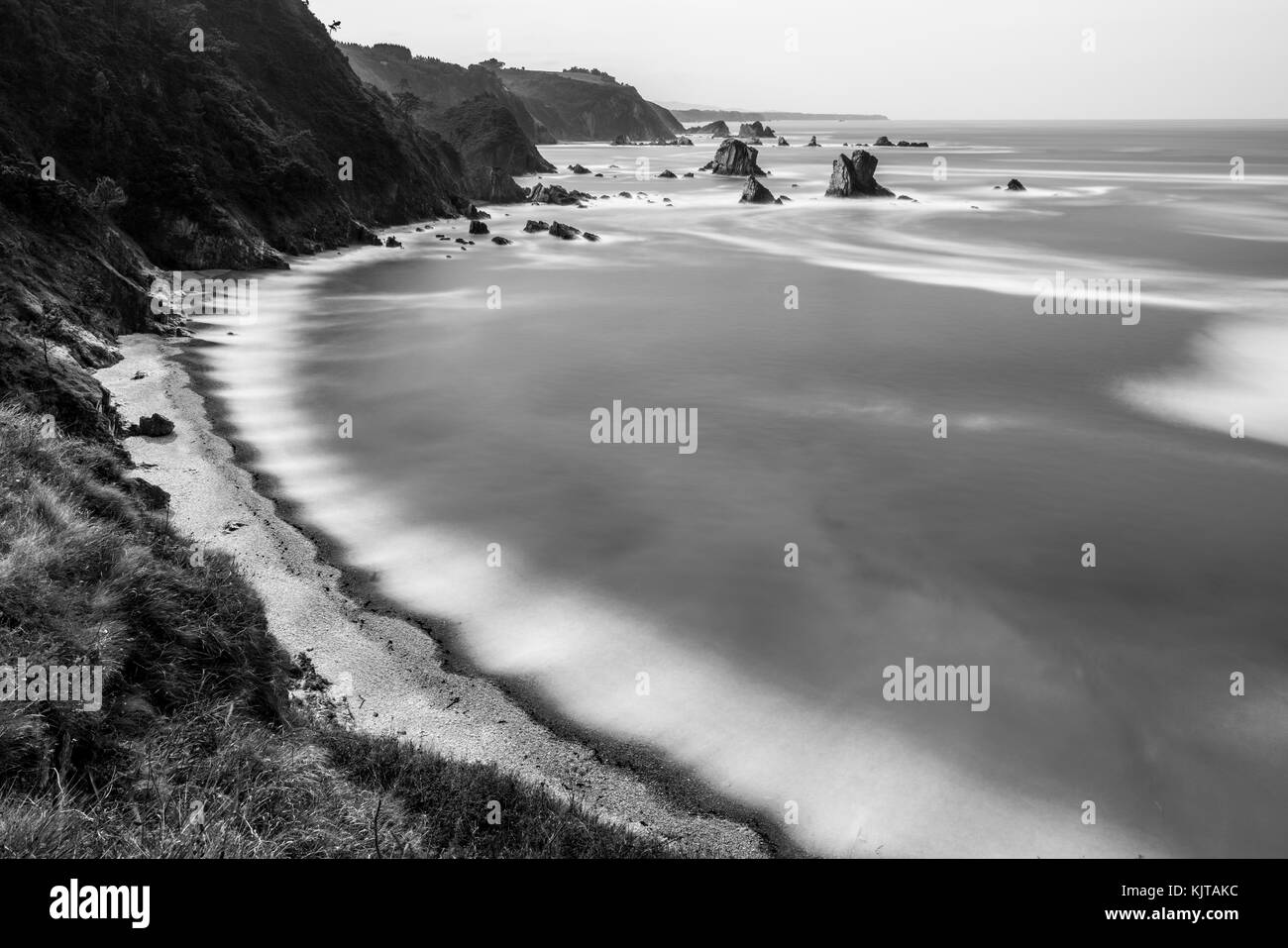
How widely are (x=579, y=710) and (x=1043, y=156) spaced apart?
197 metres

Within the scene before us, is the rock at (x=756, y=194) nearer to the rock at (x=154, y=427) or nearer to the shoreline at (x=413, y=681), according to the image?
the rock at (x=154, y=427)

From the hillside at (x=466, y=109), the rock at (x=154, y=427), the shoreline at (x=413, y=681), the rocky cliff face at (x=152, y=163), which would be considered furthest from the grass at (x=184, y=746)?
the hillside at (x=466, y=109)

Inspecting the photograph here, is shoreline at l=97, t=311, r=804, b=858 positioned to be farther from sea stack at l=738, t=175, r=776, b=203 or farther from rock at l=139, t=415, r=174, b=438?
sea stack at l=738, t=175, r=776, b=203

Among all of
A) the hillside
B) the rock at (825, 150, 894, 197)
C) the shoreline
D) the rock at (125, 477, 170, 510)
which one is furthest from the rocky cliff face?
the rock at (825, 150, 894, 197)

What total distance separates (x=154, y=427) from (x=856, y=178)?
89.0 metres

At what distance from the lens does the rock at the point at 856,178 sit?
92.6 meters

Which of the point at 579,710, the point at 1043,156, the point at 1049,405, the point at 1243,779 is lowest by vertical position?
the point at 1243,779

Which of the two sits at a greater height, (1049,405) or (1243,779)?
(1049,405)

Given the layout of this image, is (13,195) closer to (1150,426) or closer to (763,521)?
(763,521)

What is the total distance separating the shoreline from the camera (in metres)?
9.12

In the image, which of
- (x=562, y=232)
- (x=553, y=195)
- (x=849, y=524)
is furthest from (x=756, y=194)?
(x=849, y=524)
